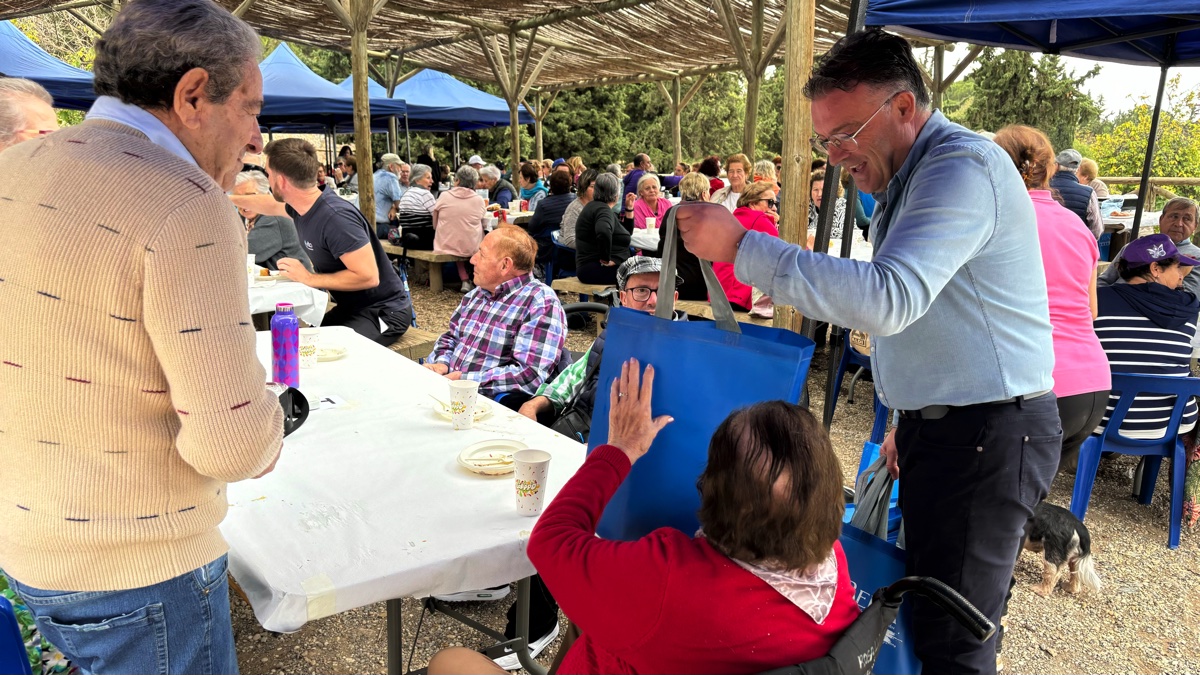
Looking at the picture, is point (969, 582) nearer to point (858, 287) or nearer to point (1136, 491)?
point (858, 287)

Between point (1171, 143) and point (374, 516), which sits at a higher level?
point (1171, 143)

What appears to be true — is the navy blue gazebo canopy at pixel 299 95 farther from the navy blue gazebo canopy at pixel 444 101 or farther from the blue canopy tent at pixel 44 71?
the blue canopy tent at pixel 44 71

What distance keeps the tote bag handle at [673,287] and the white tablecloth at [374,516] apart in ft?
1.92

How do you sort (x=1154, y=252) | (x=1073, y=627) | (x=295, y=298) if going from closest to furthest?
(x=1073, y=627), (x=1154, y=252), (x=295, y=298)

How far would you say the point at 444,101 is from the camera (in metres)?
13.4

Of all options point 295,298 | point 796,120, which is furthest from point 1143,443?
point 295,298

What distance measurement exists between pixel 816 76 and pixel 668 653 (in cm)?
109

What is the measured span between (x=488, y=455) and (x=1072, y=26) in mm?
4286

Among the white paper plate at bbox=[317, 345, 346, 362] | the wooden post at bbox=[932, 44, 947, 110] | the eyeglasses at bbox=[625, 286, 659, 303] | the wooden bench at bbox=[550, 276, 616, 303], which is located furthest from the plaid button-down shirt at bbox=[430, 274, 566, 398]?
the wooden post at bbox=[932, 44, 947, 110]

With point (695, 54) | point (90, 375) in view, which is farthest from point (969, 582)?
point (695, 54)

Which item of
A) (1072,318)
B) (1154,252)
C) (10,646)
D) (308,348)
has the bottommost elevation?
(10,646)

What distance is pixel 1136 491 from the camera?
373 centimetres

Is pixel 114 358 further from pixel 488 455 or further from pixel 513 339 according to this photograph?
pixel 513 339

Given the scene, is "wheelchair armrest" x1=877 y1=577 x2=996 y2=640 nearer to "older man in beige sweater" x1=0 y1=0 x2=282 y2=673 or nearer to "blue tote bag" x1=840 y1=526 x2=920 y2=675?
"blue tote bag" x1=840 y1=526 x2=920 y2=675
